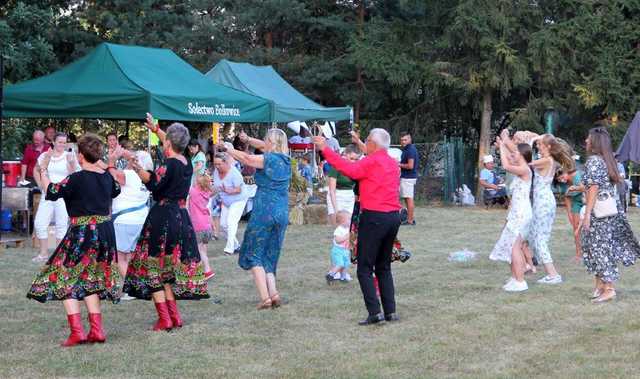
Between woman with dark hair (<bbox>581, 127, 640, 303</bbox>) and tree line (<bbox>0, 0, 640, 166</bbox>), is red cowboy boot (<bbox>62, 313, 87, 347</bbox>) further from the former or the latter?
tree line (<bbox>0, 0, 640, 166</bbox>)

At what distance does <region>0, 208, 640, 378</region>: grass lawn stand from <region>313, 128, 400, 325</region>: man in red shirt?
1.43 ft

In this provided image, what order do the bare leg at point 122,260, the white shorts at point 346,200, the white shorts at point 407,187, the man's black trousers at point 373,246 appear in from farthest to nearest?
1. the white shorts at point 407,187
2. the white shorts at point 346,200
3. the bare leg at point 122,260
4. the man's black trousers at point 373,246

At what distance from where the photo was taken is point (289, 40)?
3334cm

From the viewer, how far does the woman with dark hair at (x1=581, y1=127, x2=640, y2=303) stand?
9.58m

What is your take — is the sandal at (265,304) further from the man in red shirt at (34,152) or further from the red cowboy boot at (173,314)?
the man in red shirt at (34,152)

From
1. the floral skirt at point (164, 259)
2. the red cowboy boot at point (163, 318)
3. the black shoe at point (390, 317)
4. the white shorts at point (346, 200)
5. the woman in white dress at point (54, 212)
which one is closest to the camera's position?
the floral skirt at point (164, 259)

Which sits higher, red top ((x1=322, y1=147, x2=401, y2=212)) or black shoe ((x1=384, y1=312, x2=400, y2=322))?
red top ((x1=322, y1=147, x2=401, y2=212))

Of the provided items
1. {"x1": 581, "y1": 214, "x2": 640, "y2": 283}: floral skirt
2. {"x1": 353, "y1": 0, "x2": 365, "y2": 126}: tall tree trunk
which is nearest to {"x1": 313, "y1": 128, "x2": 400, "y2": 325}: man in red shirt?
{"x1": 581, "y1": 214, "x2": 640, "y2": 283}: floral skirt

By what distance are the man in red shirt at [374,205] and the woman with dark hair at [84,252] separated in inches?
73.1

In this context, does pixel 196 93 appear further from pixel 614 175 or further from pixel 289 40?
pixel 289 40

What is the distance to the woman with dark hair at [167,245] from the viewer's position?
26.5ft

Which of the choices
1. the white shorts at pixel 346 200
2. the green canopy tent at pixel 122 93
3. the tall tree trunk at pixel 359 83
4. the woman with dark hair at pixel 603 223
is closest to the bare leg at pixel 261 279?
the white shorts at pixel 346 200

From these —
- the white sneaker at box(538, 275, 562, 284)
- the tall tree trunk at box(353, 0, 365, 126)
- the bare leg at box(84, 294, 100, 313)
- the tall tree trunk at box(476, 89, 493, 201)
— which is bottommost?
the white sneaker at box(538, 275, 562, 284)

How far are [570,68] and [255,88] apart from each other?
36.7 ft
